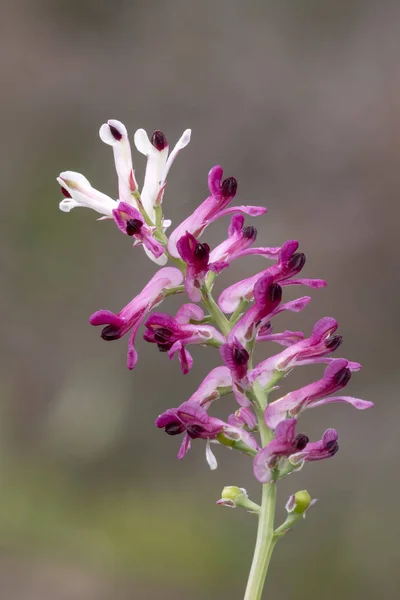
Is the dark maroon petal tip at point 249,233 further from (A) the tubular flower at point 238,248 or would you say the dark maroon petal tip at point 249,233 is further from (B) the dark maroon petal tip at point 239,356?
(B) the dark maroon petal tip at point 239,356

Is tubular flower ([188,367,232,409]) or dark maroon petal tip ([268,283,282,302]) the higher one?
dark maroon petal tip ([268,283,282,302])

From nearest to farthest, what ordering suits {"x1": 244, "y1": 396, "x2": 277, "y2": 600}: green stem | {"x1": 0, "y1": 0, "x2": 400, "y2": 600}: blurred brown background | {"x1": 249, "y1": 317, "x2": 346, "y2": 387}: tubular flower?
{"x1": 244, "y1": 396, "x2": 277, "y2": 600}: green stem, {"x1": 249, "y1": 317, "x2": 346, "y2": 387}: tubular flower, {"x1": 0, "y1": 0, "x2": 400, "y2": 600}: blurred brown background

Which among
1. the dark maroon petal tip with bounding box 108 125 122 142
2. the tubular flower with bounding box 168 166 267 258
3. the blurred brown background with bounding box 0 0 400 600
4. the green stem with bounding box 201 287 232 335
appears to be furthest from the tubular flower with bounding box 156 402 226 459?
the blurred brown background with bounding box 0 0 400 600

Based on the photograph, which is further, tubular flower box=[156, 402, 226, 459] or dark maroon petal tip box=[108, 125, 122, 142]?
dark maroon petal tip box=[108, 125, 122, 142]

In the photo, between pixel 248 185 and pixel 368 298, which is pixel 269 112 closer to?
pixel 248 185

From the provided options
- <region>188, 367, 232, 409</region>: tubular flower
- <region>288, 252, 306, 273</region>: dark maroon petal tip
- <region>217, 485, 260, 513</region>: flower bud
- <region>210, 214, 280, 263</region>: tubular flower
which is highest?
<region>210, 214, 280, 263</region>: tubular flower

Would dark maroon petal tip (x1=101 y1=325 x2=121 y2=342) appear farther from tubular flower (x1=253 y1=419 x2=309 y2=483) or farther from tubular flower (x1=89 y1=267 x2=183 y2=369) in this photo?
tubular flower (x1=253 y1=419 x2=309 y2=483)
